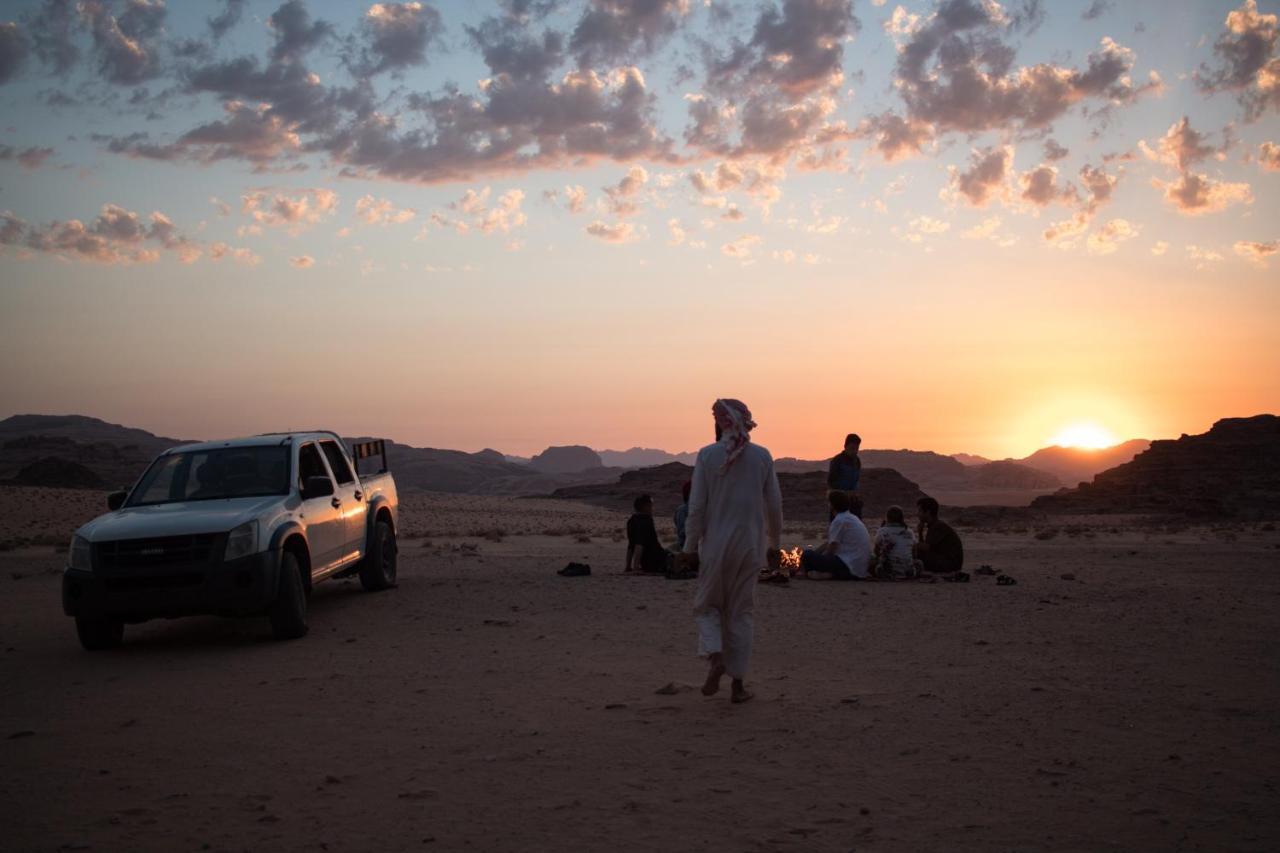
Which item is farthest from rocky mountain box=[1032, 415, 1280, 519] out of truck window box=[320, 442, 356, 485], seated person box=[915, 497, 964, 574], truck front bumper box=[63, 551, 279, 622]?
truck front bumper box=[63, 551, 279, 622]

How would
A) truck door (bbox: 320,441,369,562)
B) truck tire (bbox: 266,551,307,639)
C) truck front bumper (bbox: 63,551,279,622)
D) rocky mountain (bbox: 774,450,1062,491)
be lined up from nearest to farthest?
truck front bumper (bbox: 63,551,279,622)
truck tire (bbox: 266,551,307,639)
truck door (bbox: 320,441,369,562)
rocky mountain (bbox: 774,450,1062,491)

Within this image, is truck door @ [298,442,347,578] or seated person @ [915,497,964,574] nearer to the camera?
truck door @ [298,442,347,578]

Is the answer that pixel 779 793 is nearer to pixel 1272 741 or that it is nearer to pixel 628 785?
pixel 628 785

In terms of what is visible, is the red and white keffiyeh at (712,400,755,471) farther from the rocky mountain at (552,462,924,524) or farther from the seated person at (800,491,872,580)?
the rocky mountain at (552,462,924,524)

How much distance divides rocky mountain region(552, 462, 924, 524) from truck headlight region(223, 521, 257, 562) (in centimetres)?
4051

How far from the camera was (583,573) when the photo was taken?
17.6 metres

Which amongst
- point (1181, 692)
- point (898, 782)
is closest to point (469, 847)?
point (898, 782)

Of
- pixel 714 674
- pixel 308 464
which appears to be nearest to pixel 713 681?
pixel 714 674

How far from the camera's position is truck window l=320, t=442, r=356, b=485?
1450 centimetres

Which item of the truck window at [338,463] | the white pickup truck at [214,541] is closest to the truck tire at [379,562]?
the truck window at [338,463]

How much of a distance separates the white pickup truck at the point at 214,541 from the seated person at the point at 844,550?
23.4ft

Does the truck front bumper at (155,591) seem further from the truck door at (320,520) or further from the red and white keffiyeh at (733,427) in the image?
the red and white keffiyeh at (733,427)

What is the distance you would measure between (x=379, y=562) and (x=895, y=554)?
24.7ft

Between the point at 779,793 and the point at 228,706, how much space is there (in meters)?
4.61
